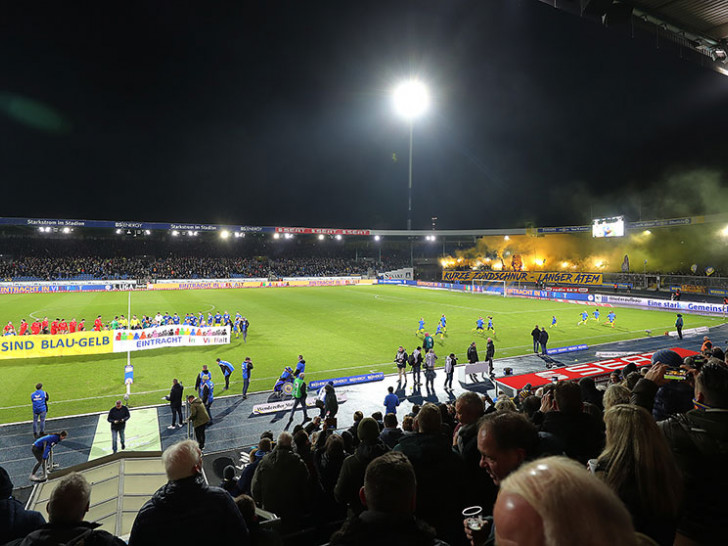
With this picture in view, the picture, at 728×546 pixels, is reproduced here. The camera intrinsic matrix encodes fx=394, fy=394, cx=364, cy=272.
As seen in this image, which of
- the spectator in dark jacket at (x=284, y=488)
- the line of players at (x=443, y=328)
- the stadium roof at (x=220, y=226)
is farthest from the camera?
the stadium roof at (x=220, y=226)

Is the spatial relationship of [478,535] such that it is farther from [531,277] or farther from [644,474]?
[531,277]

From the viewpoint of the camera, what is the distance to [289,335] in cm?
2519

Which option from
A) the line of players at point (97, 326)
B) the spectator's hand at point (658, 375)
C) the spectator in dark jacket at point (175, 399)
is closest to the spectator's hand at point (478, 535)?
the spectator's hand at point (658, 375)

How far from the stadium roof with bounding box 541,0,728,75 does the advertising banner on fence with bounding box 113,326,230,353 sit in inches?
812

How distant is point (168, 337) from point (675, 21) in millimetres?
23067

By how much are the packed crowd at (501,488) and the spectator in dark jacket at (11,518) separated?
0.04 feet

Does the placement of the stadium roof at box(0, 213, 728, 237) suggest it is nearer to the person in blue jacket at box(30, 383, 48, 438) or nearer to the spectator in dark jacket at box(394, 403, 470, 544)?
the person in blue jacket at box(30, 383, 48, 438)

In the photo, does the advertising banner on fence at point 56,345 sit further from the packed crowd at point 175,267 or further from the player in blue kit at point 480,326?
the packed crowd at point 175,267

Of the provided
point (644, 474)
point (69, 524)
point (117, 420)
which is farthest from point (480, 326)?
point (69, 524)

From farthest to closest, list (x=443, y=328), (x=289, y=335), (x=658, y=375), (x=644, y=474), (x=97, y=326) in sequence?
1. (x=443, y=328)
2. (x=289, y=335)
3. (x=97, y=326)
4. (x=658, y=375)
5. (x=644, y=474)

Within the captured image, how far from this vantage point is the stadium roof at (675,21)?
807cm

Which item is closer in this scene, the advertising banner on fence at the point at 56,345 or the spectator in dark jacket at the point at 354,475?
the spectator in dark jacket at the point at 354,475

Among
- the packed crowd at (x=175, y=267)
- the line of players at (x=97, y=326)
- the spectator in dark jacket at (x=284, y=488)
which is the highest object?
the packed crowd at (x=175, y=267)

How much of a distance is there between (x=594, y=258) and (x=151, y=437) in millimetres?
77729
